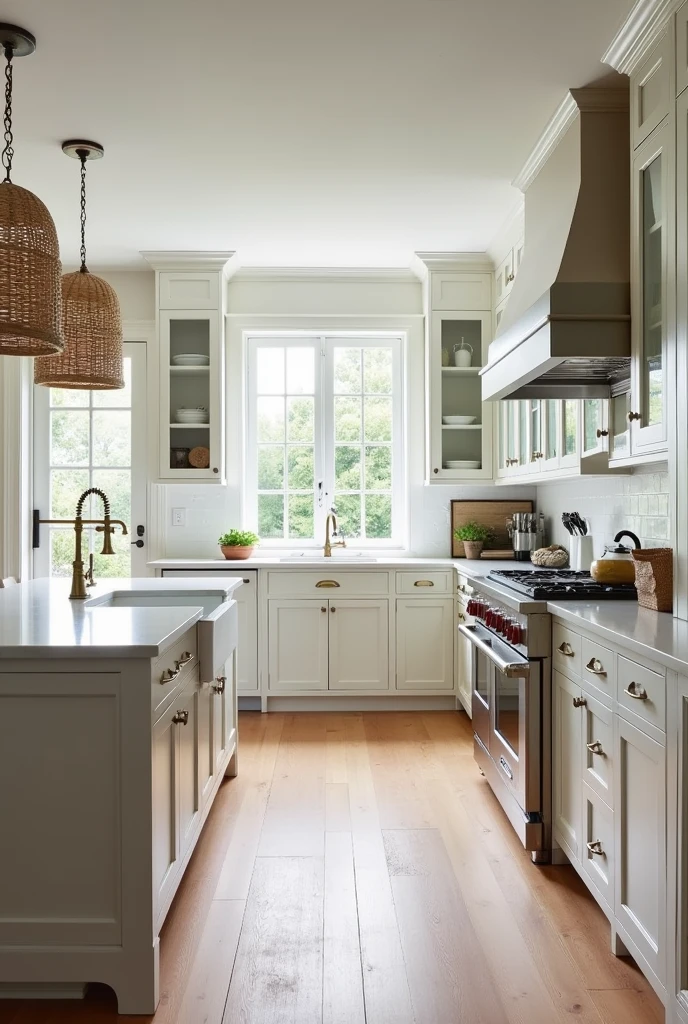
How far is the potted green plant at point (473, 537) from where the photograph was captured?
4734mm

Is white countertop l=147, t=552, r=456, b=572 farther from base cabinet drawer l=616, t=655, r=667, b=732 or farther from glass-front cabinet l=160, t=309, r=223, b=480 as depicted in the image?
base cabinet drawer l=616, t=655, r=667, b=732

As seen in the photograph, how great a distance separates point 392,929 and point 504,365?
2096 mm

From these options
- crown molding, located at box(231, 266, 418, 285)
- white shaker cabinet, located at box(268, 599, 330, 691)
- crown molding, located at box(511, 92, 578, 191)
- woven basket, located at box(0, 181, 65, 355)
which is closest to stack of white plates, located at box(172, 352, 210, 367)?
crown molding, located at box(231, 266, 418, 285)

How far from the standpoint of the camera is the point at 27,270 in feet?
7.19

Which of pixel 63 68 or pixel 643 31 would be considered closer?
pixel 643 31

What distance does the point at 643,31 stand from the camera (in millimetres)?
2355

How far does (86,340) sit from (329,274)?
2370mm

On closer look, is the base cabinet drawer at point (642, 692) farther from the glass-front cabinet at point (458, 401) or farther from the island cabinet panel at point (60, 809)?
the glass-front cabinet at point (458, 401)

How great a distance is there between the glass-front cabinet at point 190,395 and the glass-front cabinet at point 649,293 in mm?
2781

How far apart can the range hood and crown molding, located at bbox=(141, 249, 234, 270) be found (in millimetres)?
2153

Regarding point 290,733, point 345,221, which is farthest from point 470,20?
point 290,733

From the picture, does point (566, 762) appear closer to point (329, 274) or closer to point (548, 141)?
point (548, 141)

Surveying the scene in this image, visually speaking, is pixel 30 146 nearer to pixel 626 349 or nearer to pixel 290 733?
pixel 626 349

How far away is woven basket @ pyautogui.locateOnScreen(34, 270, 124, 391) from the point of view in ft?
9.61
